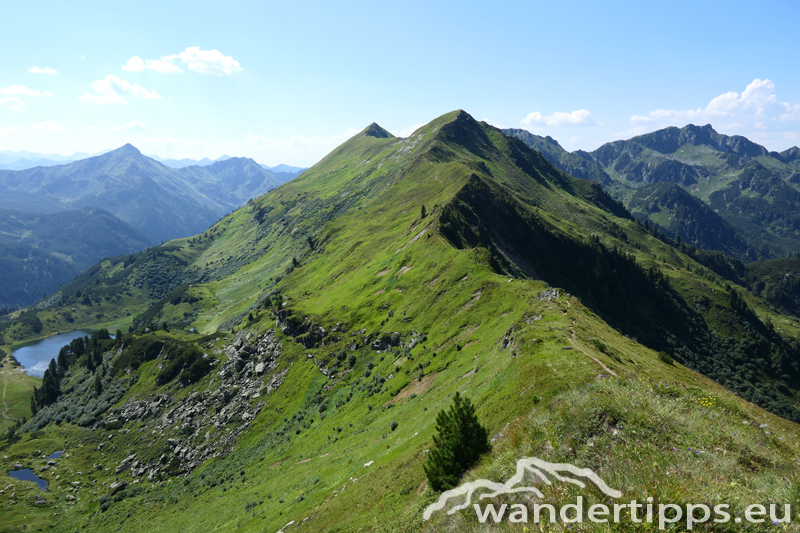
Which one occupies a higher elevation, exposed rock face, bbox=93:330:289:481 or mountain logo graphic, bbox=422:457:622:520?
mountain logo graphic, bbox=422:457:622:520

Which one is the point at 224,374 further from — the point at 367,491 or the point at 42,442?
the point at 367,491

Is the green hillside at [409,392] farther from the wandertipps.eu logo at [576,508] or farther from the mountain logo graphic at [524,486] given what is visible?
the mountain logo graphic at [524,486]

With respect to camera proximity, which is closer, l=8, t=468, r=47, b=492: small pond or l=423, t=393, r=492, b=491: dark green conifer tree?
l=423, t=393, r=492, b=491: dark green conifer tree

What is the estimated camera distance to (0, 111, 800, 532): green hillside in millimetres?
15703

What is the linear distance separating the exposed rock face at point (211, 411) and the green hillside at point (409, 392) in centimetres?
57

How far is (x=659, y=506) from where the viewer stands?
10.5 metres

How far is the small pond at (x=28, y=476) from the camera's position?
313 ft

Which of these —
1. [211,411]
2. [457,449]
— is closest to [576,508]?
[457,449]

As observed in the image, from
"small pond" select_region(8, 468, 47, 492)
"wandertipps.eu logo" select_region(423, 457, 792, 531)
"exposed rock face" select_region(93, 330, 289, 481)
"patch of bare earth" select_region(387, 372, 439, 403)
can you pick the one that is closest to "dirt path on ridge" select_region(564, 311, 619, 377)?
"wandertipps.eu logo" select_region(423, 457, 792, 531)

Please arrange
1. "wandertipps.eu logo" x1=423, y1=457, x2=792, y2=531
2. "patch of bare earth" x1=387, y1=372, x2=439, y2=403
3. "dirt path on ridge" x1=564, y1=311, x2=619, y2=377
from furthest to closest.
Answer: "patch of bare earth" x1=387, y1=372, x2=439, y2=403, "dirt path on ridge" x1=564, y1=311, x2=619, y2=377, "wandertipps.eu logo" x1=423, y1=457, x2=792, y2=531

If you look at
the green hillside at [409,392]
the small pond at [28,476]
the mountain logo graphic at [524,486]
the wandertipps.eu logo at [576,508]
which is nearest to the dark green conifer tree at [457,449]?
the green hillside at [409,392]

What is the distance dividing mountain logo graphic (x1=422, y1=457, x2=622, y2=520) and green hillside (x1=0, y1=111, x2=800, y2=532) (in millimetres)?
582

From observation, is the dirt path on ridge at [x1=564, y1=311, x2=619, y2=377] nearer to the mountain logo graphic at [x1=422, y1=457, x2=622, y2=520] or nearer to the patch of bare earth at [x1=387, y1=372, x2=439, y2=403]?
the mountain logo graphic at [x1=422, y1=457, x2=622, y2=520]

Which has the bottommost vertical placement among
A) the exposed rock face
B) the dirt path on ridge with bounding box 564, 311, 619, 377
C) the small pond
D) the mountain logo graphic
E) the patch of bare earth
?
the small pond
